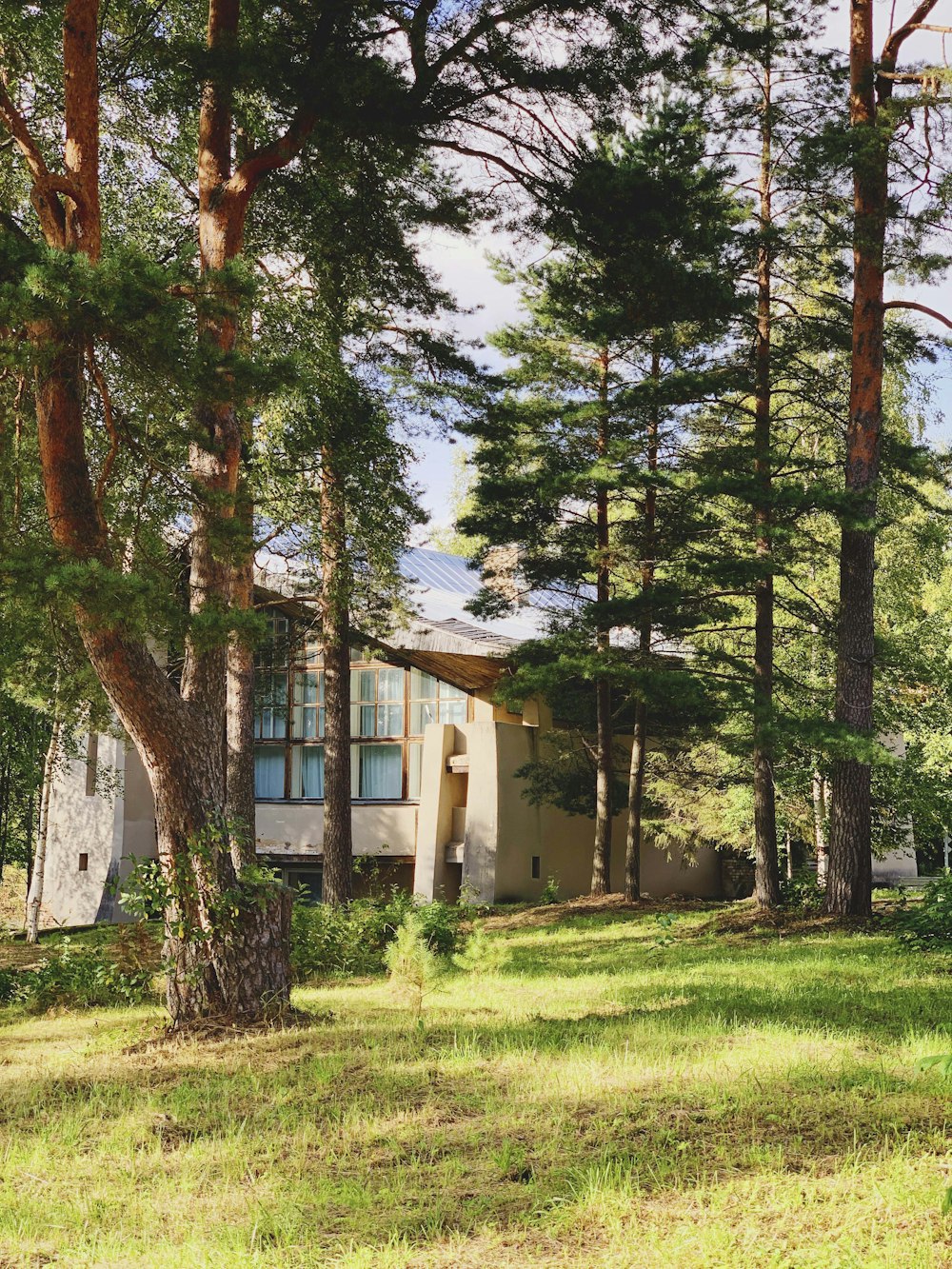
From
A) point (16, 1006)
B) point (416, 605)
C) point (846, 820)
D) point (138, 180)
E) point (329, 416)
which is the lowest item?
point (16, 1006)

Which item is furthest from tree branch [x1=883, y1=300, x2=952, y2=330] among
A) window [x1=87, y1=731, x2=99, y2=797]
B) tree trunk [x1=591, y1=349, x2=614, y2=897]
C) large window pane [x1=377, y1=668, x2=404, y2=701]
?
window [x1=87, y1=731, x2=99, y2=797]

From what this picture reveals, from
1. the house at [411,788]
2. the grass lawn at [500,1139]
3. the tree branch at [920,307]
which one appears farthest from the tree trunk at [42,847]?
the tree branch at [920,307]

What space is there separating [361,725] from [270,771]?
234cm

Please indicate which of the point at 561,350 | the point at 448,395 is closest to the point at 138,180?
the point at 448,395

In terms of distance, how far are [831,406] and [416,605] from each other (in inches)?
230

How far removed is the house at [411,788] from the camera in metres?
20.0

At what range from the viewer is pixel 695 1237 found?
3.45 meters

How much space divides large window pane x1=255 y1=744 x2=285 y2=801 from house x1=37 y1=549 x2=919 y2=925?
3cm

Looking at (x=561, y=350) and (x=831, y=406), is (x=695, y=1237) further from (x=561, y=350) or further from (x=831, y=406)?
(x=561, y=350)

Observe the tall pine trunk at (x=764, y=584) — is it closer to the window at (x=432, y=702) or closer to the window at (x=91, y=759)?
the window at (x=432, y=702)

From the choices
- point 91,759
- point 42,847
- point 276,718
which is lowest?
point 42,847

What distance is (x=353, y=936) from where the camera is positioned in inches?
473

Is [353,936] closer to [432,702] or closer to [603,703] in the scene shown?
[603,703]

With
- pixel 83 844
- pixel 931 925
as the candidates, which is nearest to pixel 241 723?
pixel 931 925
